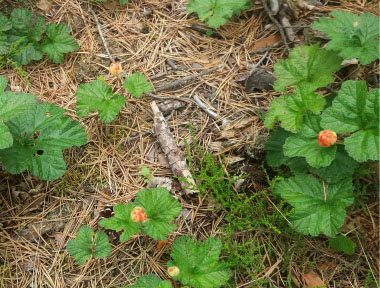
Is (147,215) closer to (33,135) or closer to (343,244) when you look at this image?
(33,135)

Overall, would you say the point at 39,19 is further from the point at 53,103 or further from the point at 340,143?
the point at 340,143

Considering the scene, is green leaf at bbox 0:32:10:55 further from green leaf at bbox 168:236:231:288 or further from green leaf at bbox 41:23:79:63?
green leaf at bbox 168:236:231:288

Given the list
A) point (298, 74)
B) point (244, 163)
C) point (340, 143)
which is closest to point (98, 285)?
point (244, 163)

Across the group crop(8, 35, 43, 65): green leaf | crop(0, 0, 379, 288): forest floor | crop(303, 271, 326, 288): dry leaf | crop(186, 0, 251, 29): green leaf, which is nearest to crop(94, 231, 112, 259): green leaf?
crop(0, 0, 379, 288): forest floor

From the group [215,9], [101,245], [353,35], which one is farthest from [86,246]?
[353,35]

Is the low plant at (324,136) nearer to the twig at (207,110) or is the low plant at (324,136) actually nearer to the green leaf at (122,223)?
the twig at (207,110)
